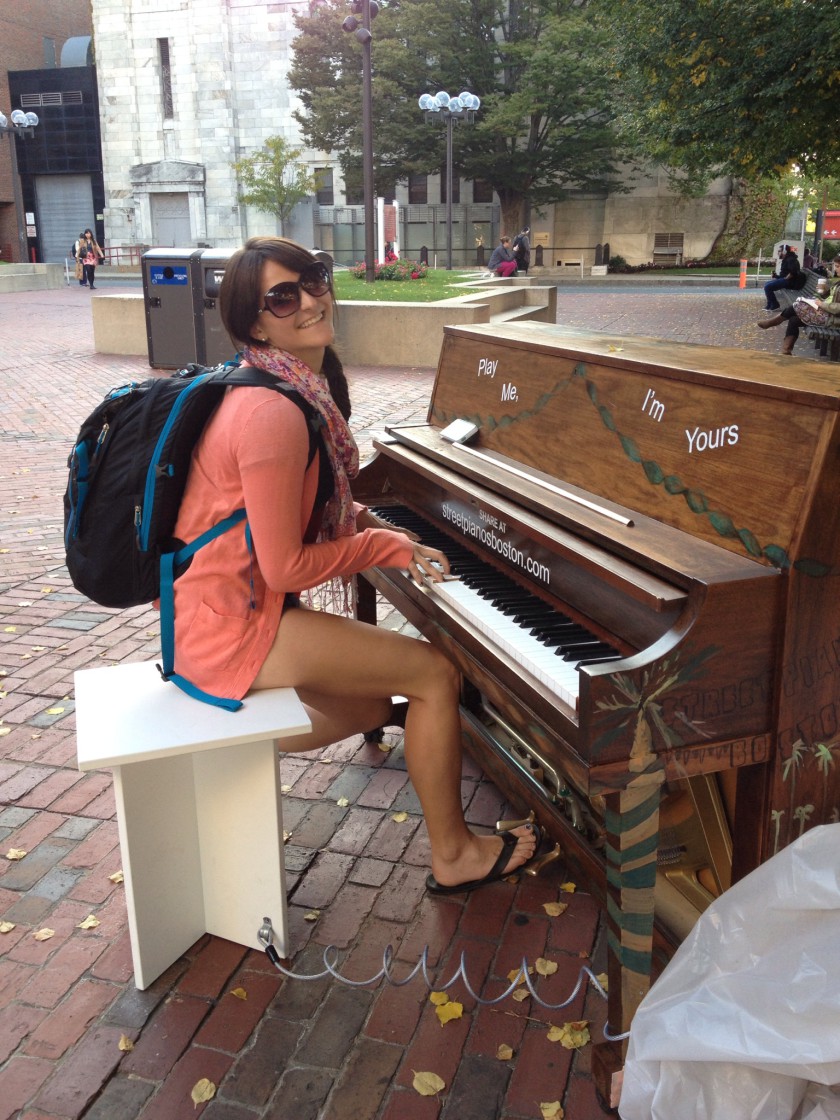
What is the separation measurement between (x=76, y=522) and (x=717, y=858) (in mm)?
1855

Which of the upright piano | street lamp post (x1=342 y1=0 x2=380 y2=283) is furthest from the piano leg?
street lamp post (x1=342 y1=0 x2=380 y2=283)

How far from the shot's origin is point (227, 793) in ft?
A: 8.73

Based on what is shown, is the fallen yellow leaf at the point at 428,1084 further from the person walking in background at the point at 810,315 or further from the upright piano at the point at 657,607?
the person walking in background at the point at 810,315

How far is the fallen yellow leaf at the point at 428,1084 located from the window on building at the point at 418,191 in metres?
47.4

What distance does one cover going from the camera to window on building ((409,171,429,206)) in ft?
152

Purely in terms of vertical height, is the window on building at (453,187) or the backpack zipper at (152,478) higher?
the window on building at (453,187)

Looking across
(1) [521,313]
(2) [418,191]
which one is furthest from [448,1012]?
(2) [418,191]

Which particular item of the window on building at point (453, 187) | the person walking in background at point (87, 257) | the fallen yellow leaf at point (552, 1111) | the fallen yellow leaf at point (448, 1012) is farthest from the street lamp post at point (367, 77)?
the window on building at point (453, 187)

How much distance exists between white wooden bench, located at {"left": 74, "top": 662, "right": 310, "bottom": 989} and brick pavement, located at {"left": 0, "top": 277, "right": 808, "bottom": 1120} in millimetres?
114

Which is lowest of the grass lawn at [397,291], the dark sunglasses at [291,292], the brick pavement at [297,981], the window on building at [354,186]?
the brick pavement at [297,981]

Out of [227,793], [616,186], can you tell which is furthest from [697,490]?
[616,186]

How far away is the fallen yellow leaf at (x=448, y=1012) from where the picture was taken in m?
2.55

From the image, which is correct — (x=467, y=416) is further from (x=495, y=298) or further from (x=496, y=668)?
(x=495, y=298)

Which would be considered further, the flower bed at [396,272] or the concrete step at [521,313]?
the flower bed at [396,272]
